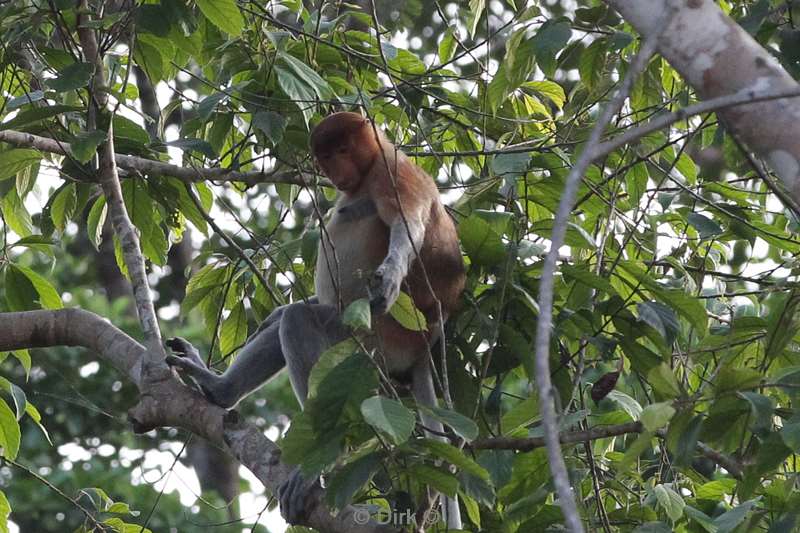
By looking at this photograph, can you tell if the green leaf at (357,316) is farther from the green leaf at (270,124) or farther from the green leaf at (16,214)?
the green leaf at (16,214)

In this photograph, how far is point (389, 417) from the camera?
2.03 meters

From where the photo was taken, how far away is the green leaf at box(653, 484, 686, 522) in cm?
261

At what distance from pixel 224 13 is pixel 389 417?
1.41 metres

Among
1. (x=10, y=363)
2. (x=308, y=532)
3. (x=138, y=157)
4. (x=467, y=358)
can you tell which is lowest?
(x=308, y=532)

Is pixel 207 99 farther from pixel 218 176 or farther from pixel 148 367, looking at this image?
pixel 148 367

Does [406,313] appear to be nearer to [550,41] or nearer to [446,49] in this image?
[550,41]

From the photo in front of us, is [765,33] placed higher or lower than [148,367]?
higher

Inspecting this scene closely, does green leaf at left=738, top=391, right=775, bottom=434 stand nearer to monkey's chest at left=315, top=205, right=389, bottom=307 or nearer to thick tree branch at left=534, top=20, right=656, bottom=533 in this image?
thick tree branch at left=534, top=20, right=656, bottom=533

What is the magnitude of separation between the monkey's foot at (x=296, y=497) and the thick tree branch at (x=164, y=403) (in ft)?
0.17

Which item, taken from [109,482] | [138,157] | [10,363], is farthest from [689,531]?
[10,363]

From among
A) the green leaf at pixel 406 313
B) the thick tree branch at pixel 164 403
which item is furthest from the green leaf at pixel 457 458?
the green leaf at pixel 406 313

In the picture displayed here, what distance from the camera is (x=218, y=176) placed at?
3326 millimetres

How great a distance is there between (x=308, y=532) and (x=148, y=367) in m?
0.63

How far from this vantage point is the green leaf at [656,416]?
190 cm
